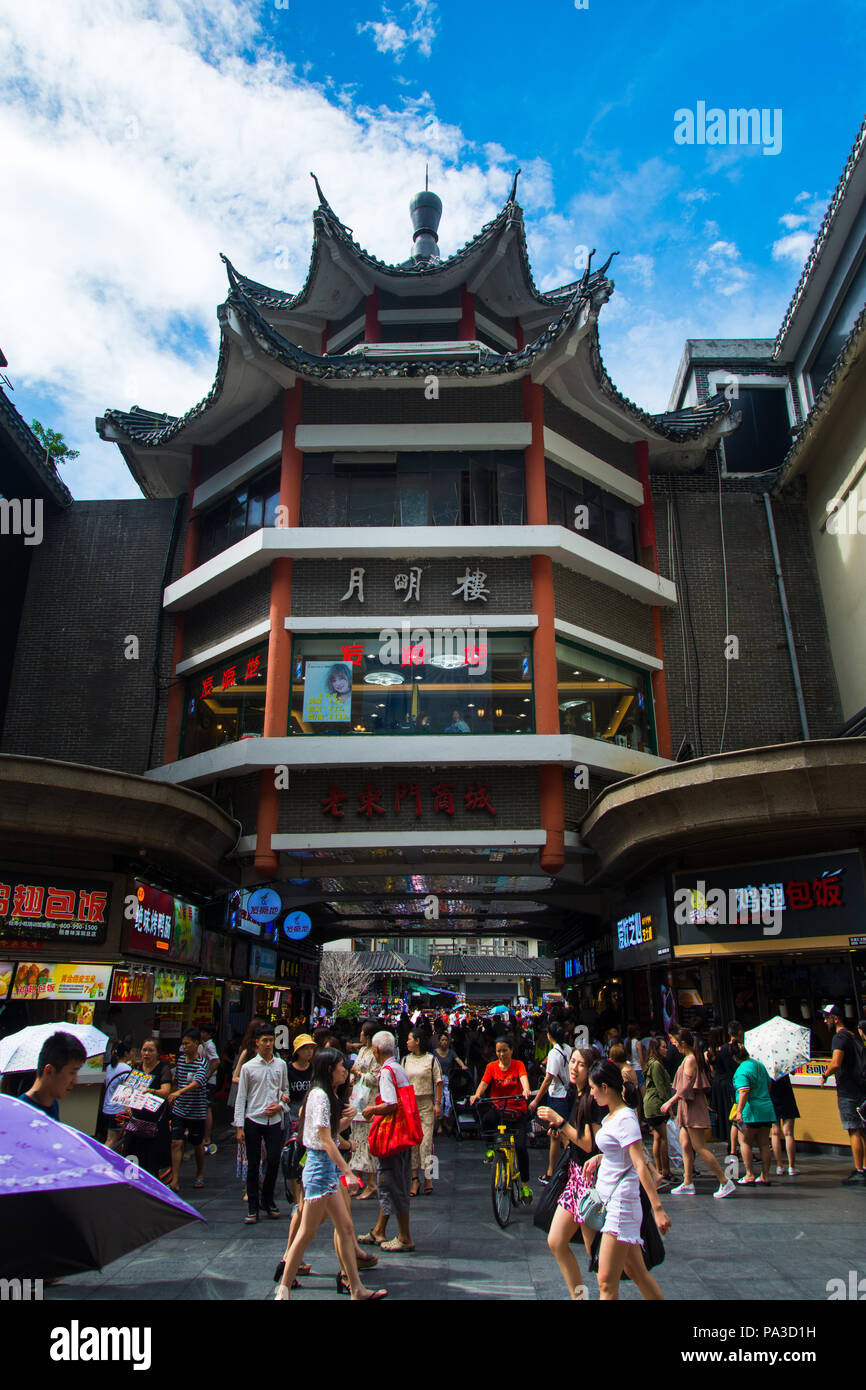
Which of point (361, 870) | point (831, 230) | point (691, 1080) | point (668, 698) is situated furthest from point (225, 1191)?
point (831, 230)

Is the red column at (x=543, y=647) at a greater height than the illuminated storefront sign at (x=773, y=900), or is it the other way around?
the red column at (x=543, y=647)

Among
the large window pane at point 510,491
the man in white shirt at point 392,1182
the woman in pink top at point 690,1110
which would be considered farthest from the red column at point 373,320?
the man in white shirt at point 392,1182

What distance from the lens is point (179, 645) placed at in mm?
18859

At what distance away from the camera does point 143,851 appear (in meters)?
14.0

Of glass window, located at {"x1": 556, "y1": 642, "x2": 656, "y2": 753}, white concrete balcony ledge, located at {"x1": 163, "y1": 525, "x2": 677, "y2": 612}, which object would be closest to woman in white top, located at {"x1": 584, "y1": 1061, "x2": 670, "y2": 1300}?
glass window, located at {"x1": 556, "y1": 642, "x2": 656, "y2": 753}

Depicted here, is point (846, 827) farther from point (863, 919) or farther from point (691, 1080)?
point (691, 1080)

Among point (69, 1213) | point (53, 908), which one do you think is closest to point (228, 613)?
point (53, 908)

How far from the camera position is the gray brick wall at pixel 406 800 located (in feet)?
50.3

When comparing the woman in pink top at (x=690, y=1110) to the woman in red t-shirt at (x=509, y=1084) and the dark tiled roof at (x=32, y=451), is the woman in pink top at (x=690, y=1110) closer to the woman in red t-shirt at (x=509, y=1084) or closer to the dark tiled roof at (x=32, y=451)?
the woman in red t-shirt at (x=509, y=1084)

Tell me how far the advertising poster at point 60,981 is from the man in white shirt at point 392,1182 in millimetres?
7026

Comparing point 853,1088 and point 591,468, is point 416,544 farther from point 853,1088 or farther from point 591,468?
point 853,1088

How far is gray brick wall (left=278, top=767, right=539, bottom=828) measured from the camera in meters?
15.3

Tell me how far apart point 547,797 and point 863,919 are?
5184 millimetres

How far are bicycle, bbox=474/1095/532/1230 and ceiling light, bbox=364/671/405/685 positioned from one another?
8.26m
